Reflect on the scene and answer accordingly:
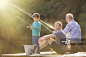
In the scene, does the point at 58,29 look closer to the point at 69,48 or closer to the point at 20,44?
the point at 69,48

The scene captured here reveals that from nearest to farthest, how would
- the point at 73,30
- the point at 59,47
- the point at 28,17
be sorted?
the point at 59,47
the point at 73,30
the point at 28,17

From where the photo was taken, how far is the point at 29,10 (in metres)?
11.0

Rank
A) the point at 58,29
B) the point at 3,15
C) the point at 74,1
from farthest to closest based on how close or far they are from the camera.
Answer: the point at 74,1
the point at 3,15
the point at 58,29

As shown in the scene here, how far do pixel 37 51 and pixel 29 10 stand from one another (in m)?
6.72

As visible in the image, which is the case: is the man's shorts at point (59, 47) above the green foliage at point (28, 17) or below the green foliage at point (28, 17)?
below

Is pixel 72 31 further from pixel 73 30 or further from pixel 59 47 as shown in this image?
pixel 59 47

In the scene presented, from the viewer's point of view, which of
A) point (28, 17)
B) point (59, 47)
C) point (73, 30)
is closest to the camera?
point (59, 47)

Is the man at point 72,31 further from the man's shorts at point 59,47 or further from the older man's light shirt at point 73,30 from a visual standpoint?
the man's shorts at point 59,47

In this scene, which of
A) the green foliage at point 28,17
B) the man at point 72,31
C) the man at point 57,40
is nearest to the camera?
the man at point 57,40

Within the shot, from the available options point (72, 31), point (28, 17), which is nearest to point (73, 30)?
point (72, 31)

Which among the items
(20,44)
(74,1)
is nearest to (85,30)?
(74,1)

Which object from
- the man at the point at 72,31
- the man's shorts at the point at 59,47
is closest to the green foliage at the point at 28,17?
the man at the point at 72,31

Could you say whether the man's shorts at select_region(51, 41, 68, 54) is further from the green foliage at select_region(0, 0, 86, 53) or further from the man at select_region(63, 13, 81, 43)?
the green foliage at select_region(0, 0, 86, 53)

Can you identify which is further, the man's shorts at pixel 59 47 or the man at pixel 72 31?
the man at pixel 72 31
